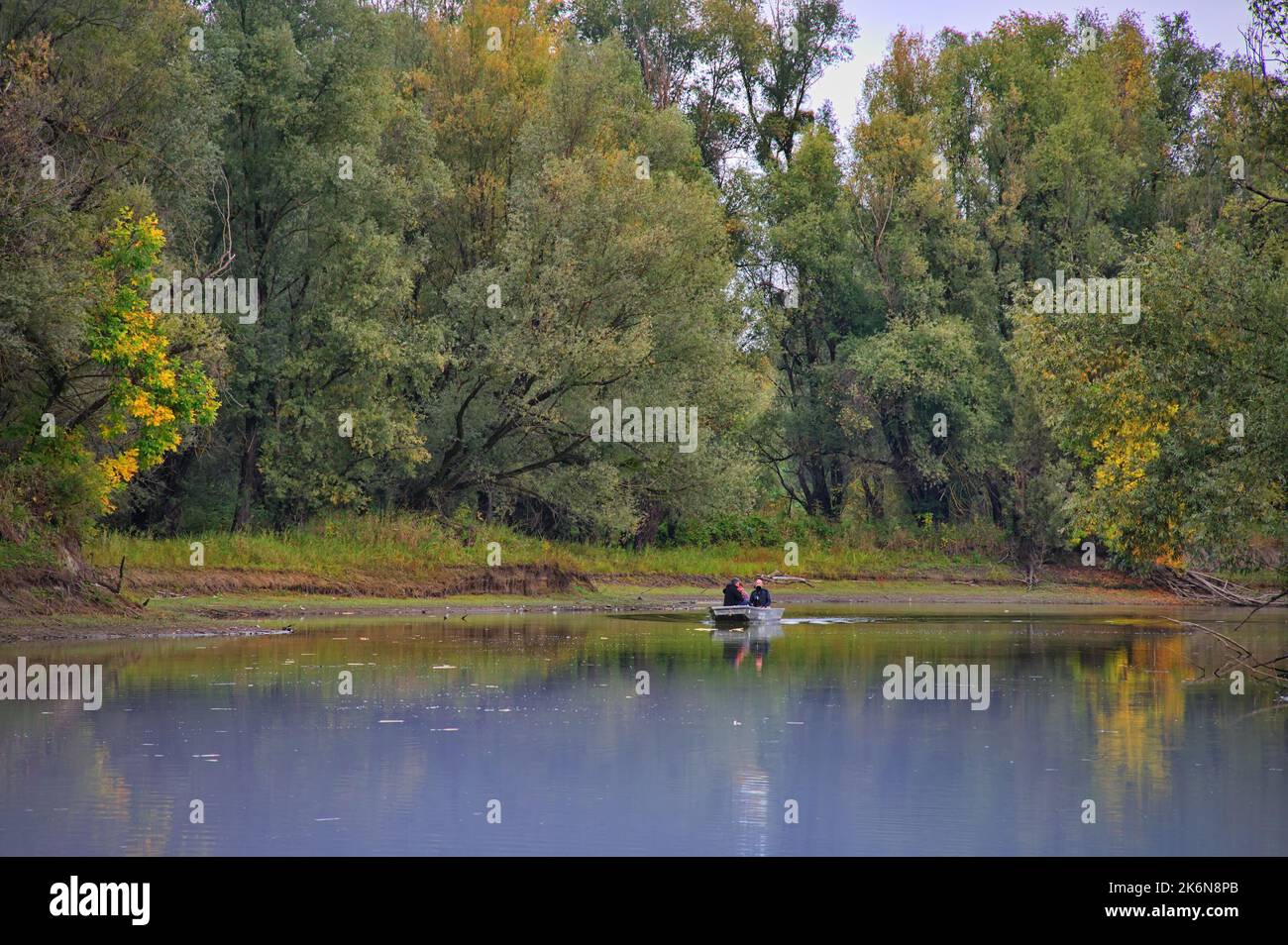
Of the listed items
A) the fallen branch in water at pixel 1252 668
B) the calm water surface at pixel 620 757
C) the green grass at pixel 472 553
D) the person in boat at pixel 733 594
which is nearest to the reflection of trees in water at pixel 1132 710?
the calm water surface at pixel 620 757

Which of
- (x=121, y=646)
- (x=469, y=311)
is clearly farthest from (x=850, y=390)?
(x=121, y=646)

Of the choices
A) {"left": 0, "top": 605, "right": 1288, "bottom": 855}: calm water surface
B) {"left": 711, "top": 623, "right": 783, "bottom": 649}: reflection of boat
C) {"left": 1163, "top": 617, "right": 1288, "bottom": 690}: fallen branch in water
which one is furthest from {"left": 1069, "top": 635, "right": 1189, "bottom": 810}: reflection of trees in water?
{"left": 711, "top": 623, "right": 783, "bottom": 649}: reflection of boat

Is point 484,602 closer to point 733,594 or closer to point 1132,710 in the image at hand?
point 733,594

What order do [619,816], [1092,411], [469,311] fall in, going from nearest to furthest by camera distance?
[619,816]
[1092,411]
[469,311]

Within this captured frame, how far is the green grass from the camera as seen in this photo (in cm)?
4359

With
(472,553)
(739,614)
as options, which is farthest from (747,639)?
(472,553)

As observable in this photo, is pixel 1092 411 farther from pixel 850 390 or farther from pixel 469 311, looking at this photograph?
pixel 850 390

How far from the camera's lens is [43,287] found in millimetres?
31625

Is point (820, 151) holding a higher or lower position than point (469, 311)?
higher

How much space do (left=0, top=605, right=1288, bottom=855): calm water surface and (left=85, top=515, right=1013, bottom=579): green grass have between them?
1085 centimetres

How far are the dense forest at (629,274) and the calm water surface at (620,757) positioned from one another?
5.82 meters

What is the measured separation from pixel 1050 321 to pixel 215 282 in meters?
27.0

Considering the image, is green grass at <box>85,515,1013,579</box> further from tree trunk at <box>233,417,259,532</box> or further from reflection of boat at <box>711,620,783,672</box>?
reflection of boat at <box>711,620,783,672</box>
